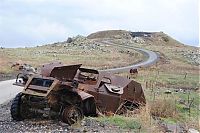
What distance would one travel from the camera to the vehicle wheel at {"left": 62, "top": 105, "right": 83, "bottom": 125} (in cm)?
1388

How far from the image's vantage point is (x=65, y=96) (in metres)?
14.2

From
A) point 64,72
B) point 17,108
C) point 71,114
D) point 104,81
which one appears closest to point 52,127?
point 71,114

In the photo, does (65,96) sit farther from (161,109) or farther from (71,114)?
(161,109)

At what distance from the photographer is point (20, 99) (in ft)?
47.3

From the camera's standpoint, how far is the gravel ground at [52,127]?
13.2 meters

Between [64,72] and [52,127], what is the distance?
6.78 ft

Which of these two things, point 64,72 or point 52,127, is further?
point 64,72

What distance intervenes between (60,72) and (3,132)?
113 inches

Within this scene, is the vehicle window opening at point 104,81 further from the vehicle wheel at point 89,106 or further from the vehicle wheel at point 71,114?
the vehicle wheel at point 71,114

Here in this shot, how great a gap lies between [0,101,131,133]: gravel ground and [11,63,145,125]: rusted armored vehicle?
224mm

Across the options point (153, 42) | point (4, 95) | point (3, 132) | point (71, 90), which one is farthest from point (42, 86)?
point (153, 42)

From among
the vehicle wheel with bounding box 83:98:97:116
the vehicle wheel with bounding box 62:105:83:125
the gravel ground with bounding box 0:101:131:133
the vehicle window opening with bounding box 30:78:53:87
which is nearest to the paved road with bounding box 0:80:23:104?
the vehicle window opening with bounding box 30:78:53:87

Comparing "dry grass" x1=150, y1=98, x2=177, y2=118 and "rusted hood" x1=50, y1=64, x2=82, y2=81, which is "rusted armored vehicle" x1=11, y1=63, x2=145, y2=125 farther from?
"dry grass" x1=150, y1=98, x2=177, y2=118

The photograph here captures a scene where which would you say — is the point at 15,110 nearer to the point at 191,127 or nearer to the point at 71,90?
the point at 71,90
